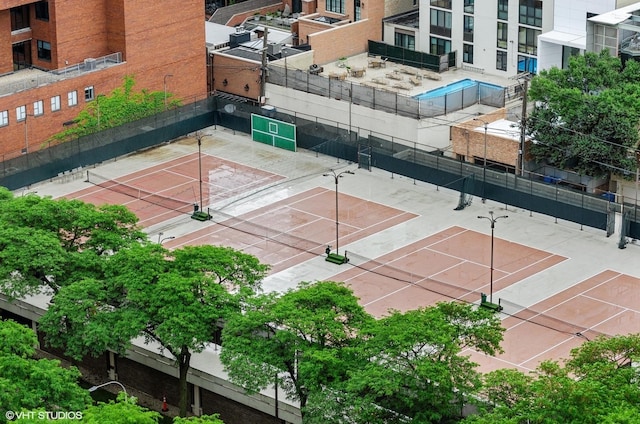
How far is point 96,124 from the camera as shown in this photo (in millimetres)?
122188

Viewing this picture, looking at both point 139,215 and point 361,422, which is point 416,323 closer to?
point 361,422

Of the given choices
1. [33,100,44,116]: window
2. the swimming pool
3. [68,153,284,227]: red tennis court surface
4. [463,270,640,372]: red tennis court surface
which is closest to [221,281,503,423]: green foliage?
[463,270,640,372]: red tennis court surface

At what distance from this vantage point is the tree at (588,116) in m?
111

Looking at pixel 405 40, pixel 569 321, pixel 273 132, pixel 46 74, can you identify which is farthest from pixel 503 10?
pixel 569 321

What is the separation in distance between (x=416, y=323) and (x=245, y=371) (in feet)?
→ 28.2

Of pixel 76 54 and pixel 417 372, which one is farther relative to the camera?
pixel 76 54

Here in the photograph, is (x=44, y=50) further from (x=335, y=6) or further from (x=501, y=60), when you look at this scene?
(x=501, y=60)

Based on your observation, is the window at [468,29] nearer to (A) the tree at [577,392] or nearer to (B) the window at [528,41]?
(B) the window at [528,41]

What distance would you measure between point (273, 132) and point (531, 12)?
2175 centimetres

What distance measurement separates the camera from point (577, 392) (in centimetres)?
7000

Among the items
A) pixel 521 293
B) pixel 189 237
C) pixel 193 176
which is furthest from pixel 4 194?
pixel 521 293

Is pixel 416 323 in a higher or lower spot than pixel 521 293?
higher

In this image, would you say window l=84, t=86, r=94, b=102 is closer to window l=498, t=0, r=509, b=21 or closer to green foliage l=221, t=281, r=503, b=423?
window l=498, t=0, r=509, b=21

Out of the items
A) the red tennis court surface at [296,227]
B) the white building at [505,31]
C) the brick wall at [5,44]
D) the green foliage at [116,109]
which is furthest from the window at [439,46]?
the brick wall at [5,44]
